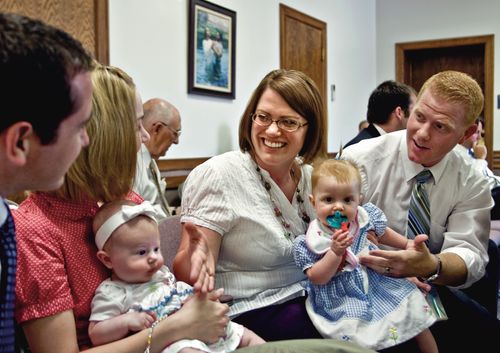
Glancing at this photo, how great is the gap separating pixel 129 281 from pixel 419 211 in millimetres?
1256

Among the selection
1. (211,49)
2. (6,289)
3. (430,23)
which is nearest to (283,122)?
(6,289)

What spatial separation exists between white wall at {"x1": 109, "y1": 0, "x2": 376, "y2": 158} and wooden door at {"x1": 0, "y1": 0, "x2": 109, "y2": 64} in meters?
0.12

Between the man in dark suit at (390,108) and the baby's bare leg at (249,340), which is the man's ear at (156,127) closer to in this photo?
the man in dark suit at (390,108)

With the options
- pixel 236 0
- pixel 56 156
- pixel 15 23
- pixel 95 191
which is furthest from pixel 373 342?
pixel 236 0

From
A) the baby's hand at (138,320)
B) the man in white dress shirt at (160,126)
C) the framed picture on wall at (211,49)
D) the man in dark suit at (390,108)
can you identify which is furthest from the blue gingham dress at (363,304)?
the framed picture on wall at (211,49)

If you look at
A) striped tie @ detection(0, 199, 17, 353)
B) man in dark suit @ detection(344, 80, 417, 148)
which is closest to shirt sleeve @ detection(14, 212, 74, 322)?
striped tie @ detection(0, 199, 17, 353)

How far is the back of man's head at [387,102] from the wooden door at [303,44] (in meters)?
1.30

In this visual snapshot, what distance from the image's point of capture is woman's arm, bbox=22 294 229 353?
45.6 inches

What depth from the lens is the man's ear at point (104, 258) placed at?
131cm

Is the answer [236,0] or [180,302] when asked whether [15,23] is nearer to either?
[180,302]

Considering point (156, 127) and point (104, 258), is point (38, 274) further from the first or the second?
point (156, 127)

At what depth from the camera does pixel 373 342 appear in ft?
5.39

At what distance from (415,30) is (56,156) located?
7268mm

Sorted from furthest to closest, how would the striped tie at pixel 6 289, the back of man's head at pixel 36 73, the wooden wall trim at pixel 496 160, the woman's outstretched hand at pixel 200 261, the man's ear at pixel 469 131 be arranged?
the wooden wall trim at pixel 496 160
the man's ear at pixel 469 131
the woman's outstretched hand at pixel 200 261
the striped tie at pixel 6 289
the back of man's head at pixel 36 73
